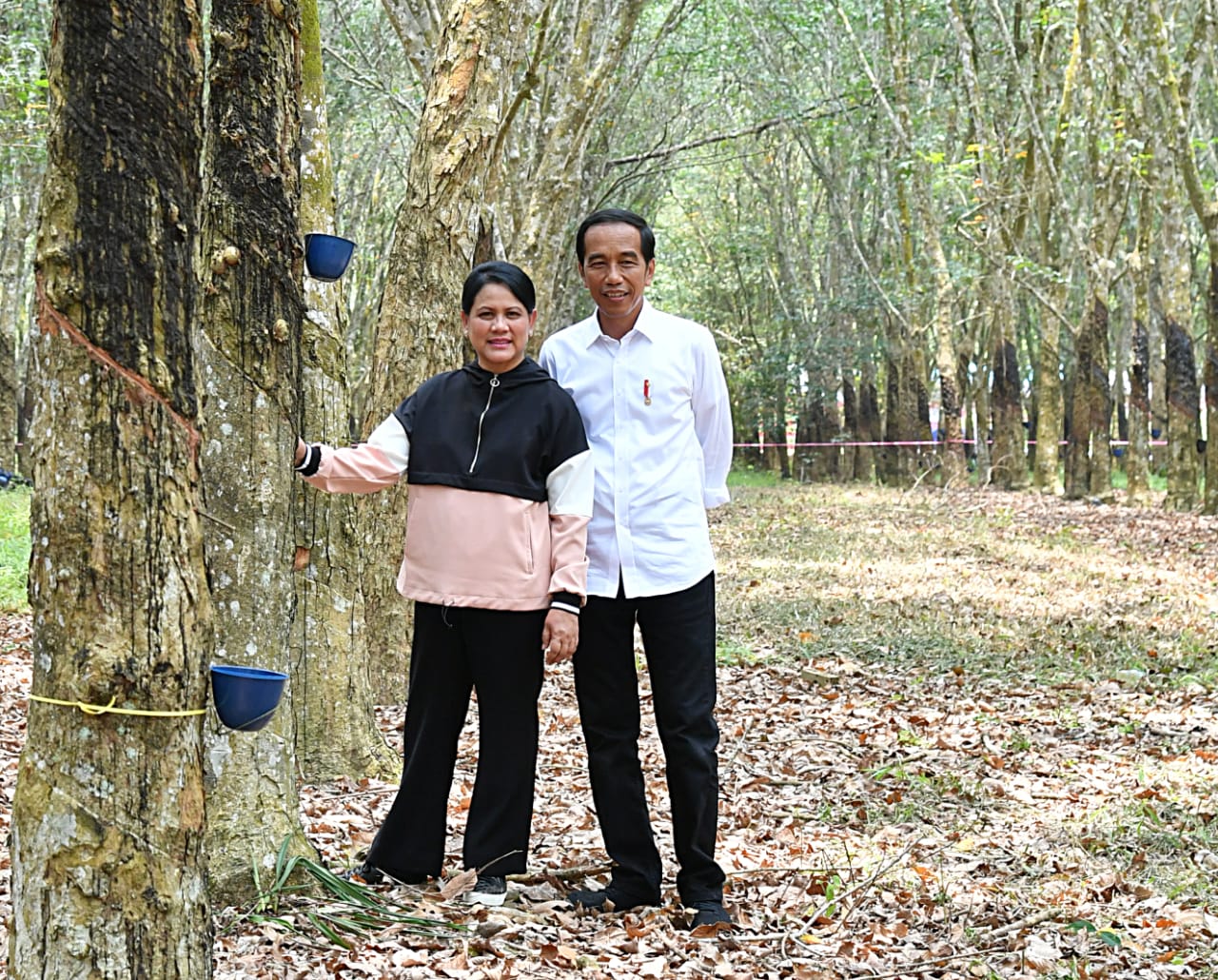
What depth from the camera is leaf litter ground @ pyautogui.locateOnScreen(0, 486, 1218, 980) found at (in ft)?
13.8

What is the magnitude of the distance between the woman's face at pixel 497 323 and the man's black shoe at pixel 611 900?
5.77ft

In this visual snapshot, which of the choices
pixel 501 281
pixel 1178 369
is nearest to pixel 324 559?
pixel 501 281

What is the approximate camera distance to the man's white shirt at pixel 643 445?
4309 mm

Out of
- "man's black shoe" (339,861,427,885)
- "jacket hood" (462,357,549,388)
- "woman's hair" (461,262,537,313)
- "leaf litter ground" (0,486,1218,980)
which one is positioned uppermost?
"woman's hair" (461,262,537,313)

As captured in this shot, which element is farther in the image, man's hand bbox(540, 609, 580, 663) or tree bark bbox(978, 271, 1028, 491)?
tree bark bbox(978, 271, 1028, 491)

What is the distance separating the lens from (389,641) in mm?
7699

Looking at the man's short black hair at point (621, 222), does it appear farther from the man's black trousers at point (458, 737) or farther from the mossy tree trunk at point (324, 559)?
the mossy tree trunk at point (324, 559)

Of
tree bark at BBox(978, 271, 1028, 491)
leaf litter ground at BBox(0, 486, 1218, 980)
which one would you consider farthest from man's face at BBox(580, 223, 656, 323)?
tree bark at BBox(978, 271, 1028, 491)

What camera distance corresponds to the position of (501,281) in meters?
4.29

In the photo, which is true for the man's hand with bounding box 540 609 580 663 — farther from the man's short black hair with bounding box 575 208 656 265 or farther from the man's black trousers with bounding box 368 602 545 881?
the man's short black hair with bounding box 575 208 656 265

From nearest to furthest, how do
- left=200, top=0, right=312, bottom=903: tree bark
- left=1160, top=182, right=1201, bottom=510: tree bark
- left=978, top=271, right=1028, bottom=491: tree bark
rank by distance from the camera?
left=200, top=0, right=312, bottom=903: tree bark → left=1160, top=182, right=1201, bottom=510: tree bark → left=978, top=271, right=1028, bottom=491: tree bark

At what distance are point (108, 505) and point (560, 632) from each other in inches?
68.9

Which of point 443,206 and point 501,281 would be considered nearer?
point 501,281

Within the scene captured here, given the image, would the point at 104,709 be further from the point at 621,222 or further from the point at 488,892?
the point at 621,222
